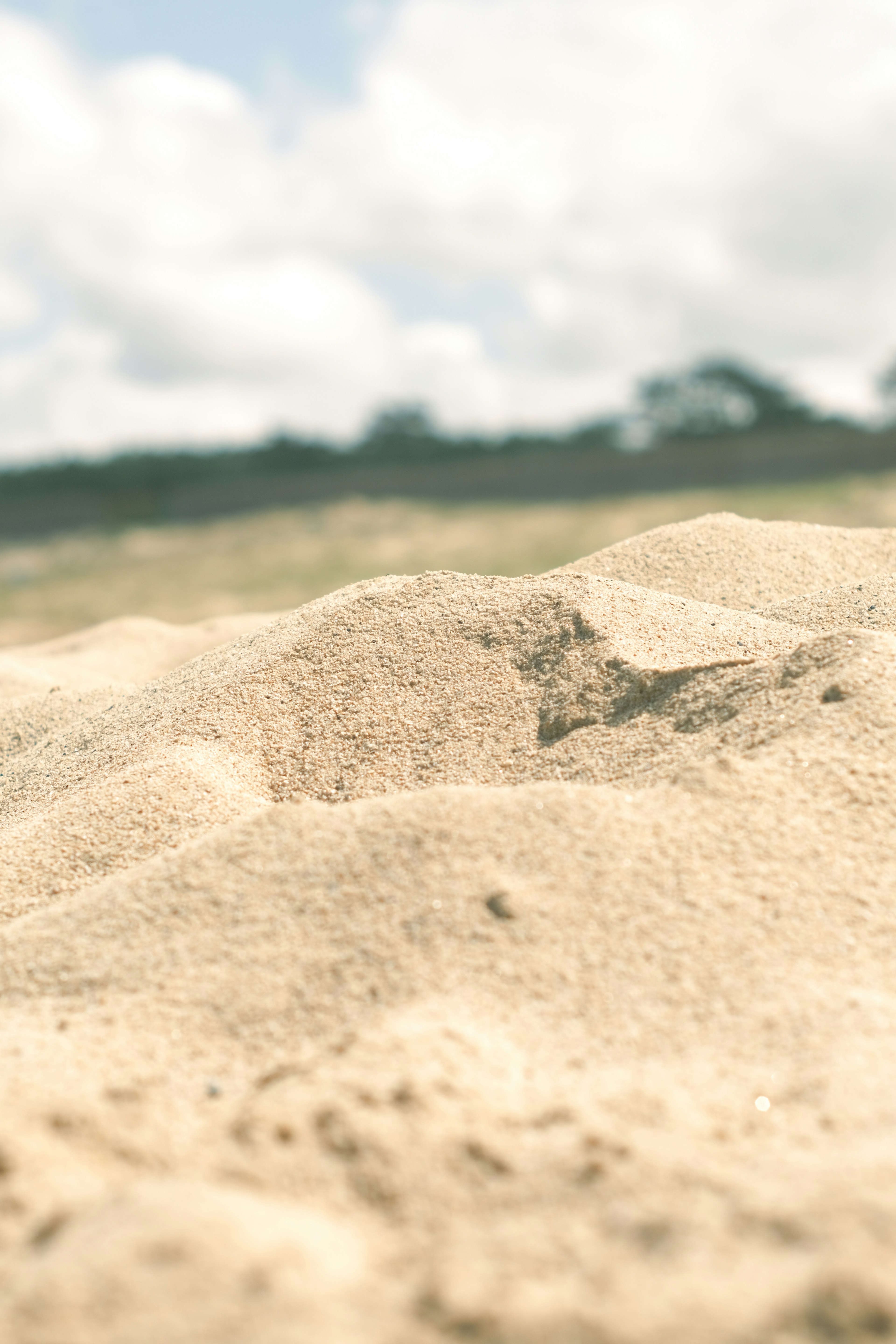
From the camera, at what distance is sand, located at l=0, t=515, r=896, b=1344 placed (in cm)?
95

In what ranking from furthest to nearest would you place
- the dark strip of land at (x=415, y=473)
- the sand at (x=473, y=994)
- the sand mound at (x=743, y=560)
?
the dark strip of land at (x=415, y=473) < the sand mound at (x=743, y=560) < the sand at (x=473, y=994)

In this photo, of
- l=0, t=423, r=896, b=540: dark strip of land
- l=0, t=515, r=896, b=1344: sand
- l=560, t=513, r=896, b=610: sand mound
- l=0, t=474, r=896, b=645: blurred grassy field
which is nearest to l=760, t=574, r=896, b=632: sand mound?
l=0, t=515, r=896, b=1344: sand

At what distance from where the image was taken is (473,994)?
4.70 feet

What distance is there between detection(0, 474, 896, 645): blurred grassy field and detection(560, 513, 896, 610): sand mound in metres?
3.65

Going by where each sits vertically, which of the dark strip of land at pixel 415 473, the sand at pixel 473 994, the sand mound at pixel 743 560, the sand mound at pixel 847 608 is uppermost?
the dark strip of land at pixel 415 473

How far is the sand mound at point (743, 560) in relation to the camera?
3.31 meters

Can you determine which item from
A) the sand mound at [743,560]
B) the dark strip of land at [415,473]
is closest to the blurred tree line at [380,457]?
the dark strip of land at [415,473]

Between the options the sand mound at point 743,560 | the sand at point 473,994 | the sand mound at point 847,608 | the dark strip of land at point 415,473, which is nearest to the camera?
the sand at point 473,994

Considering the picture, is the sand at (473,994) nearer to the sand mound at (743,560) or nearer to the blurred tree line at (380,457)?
the sand mound at (743,560)

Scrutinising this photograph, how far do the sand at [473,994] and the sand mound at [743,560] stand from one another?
0.64 meters

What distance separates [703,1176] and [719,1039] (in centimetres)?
30

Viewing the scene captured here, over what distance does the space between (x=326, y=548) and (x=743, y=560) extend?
797 centimetres

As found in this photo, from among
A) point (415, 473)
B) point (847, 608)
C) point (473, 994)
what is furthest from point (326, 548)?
point (473, 994)

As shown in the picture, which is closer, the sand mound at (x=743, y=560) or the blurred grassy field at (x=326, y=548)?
the sand mound at (x=743, y=560)
